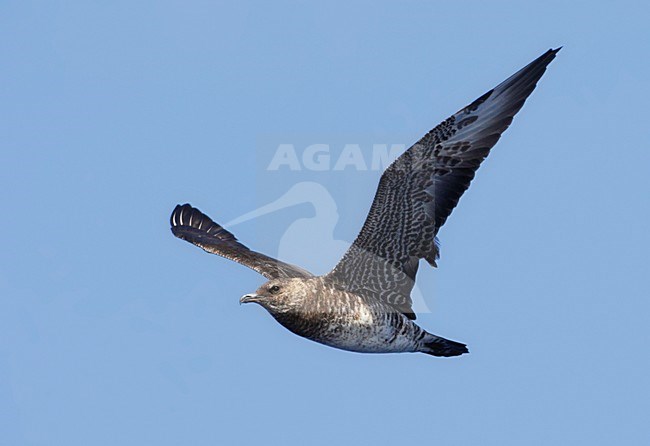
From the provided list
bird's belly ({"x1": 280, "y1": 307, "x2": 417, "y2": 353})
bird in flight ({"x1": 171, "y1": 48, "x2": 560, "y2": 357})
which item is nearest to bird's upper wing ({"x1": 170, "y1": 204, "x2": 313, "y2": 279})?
bird in flight ({"x1": 171, "y1": 48, "x2": 560, "y2": 357})

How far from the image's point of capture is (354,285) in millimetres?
15117

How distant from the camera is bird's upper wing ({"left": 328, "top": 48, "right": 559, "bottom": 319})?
13.9 metres

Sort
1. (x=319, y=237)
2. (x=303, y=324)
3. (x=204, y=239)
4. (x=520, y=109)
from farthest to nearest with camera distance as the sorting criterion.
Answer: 1. (x=204, y=239)
2. (x=319, y=237)
3. (x=303, y=324)
4. (x=520, y=109)

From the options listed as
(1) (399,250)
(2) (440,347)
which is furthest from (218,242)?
(2) (440,347)

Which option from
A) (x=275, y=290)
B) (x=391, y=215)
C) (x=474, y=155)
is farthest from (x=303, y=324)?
(x=474, y=155)

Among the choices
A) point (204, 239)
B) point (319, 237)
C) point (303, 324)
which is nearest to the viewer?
point (303, 324)

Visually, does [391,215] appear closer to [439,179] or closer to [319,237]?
[439,179]

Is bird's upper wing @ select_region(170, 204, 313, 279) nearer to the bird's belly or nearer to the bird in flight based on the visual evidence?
the bird in flight

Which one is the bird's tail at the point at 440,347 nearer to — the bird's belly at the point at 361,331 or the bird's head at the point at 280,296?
the bird's belly at the point at 361,331

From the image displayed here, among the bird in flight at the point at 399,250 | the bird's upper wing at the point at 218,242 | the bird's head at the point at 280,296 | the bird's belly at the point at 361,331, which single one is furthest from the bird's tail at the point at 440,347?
the bird's upper wing at the point at 218,242

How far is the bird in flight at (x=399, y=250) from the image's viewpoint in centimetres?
1398

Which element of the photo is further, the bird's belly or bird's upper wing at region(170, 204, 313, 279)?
bird's upper wing at region(170, 204, 313, 279)

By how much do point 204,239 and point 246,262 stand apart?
81.3 inches

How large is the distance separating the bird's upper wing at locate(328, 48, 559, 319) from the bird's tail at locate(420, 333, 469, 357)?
2.92 feet
